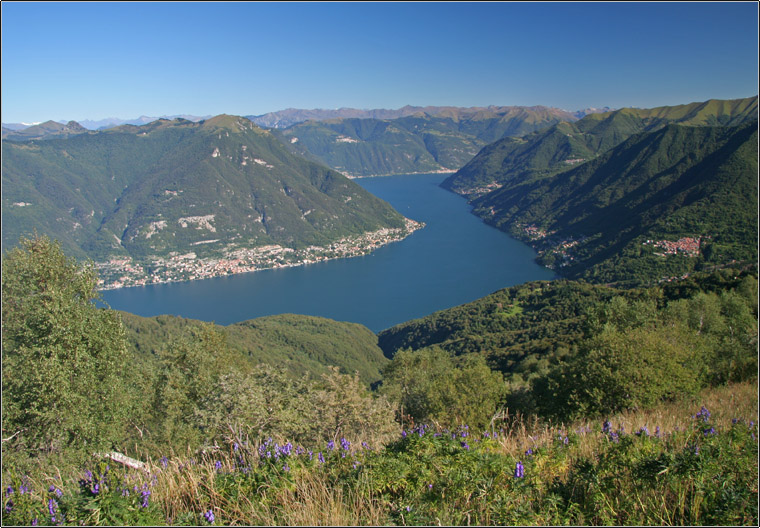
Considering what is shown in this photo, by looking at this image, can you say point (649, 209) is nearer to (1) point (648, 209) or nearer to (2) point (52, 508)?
(1) point (648, 209)

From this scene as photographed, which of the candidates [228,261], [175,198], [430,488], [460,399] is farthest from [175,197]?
[430,488]

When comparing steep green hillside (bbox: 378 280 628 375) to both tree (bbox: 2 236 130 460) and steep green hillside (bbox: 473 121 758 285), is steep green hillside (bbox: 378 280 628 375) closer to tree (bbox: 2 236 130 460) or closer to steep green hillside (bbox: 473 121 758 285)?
steep green hillside (bbox: 473 121 758 285)

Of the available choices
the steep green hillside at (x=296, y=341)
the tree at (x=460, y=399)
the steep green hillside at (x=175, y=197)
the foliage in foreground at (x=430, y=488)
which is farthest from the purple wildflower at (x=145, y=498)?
the steep green hillside at (x=175, y=197)

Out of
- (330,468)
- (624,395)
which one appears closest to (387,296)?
(624,395)

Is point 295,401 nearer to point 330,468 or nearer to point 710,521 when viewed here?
point 330,468

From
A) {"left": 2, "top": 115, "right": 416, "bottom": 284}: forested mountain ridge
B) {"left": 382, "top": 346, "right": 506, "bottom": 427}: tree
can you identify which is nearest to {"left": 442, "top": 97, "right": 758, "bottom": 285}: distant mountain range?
{"left": 2, "top": 115, "right": 416, "bottom": 284}: forested mountain ridge

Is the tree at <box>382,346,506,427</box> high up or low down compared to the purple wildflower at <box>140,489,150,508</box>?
down

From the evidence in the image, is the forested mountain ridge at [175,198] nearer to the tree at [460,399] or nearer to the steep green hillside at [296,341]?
the steep green hillside at [296,341]
